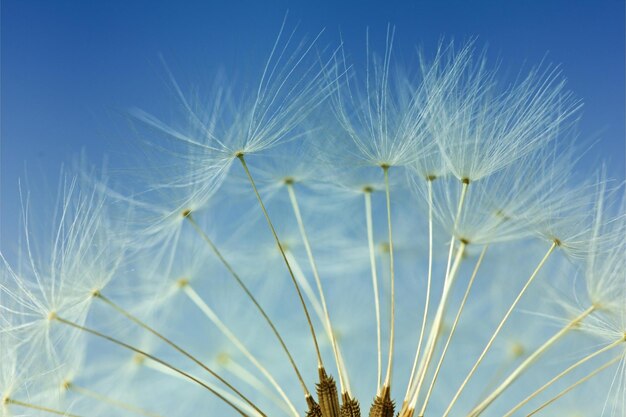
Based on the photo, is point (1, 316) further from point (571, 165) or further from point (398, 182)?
point (571, 165)

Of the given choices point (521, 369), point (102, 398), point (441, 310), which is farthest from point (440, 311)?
point (102, 398)

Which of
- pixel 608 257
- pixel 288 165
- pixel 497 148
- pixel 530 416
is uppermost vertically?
pixel 288 165

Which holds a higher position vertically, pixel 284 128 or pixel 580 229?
pixel 284 128

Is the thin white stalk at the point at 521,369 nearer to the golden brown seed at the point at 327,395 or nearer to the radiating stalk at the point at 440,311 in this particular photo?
the radiating stalk at the point at 440,311

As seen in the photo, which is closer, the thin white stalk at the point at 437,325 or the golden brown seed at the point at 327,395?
the golden brown seed at the point at 327,395

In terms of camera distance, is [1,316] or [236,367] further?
[236,367]

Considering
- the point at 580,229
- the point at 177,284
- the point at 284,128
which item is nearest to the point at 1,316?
the point at 177,284

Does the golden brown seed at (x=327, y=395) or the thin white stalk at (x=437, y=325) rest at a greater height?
the thin white stalk at (x=437, y=325)

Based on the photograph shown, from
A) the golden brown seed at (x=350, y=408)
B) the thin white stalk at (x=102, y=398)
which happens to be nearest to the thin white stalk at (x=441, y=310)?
the golden brown seed at (x=350, y=408)

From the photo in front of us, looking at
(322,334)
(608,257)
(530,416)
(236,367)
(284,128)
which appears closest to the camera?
(530,416)

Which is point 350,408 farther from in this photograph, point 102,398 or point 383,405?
point 102,398

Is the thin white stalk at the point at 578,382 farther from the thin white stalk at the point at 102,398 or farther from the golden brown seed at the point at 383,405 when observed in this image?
the thin white stalk at the point at 102,398
